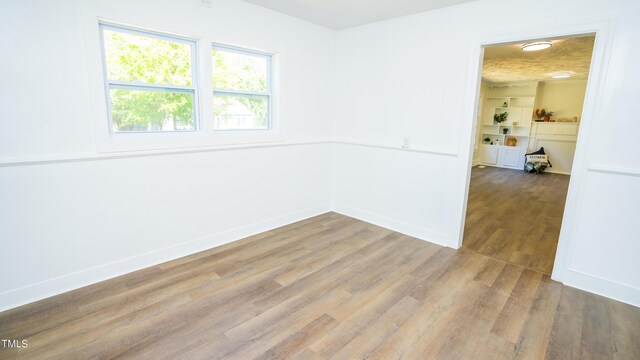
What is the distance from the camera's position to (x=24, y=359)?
183 centimetres

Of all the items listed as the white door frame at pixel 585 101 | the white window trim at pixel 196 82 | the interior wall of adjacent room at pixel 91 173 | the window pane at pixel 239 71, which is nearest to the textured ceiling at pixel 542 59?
the white door frame at pixel 585 101

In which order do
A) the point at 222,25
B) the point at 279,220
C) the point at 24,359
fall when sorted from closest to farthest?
the point at 24,359, the point at 222,25, the point at 279,220

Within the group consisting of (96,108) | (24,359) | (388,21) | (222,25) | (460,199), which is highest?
(388,21)

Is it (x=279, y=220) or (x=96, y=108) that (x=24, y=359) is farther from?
(x=279, y=220)

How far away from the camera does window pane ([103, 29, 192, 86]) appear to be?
2598 mm

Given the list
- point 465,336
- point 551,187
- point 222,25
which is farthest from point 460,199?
point 551,187

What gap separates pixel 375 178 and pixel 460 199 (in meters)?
1.18

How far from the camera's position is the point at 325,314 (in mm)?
2328

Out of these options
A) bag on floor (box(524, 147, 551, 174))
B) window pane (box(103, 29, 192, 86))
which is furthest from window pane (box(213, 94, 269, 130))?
bag on floor (box(524, 147, 551, 174))

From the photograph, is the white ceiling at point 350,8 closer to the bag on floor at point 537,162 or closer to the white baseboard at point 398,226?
the white baseboard at point 398,226

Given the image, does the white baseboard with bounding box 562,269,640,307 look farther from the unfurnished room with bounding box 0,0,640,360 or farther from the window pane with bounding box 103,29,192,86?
the window pane with bounding box 103,29,192,86

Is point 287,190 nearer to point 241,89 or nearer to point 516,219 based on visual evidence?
point 241,89

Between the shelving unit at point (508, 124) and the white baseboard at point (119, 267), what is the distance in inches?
337

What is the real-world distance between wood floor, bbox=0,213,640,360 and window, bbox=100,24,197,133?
1405 millimetres
